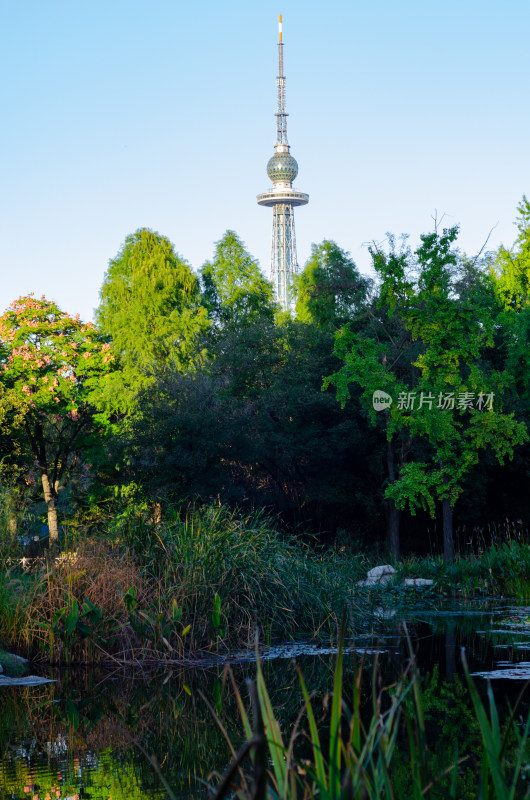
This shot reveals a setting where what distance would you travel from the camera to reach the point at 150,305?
29.7 meters

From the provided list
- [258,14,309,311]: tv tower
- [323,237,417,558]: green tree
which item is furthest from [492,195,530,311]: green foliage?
[258,14,309,311]: tv tower

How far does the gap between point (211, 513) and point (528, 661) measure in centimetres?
408

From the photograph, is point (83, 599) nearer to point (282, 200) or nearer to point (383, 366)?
point (383, 366)

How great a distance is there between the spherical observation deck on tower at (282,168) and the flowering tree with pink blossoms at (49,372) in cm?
6874

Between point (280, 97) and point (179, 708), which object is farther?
point (280, 97)

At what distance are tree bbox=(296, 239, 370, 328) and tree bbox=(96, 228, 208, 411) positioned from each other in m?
4.05

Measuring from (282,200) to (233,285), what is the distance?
55352 mm

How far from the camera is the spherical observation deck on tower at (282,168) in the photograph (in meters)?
92.6

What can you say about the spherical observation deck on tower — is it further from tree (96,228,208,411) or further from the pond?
the pond

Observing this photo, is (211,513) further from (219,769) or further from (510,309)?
(510,309)

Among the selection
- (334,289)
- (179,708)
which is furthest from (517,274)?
(179,708)

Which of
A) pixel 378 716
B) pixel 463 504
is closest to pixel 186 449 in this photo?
pixel 463 504

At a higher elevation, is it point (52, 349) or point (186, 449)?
point (52, 349)

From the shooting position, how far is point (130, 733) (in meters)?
6.30
